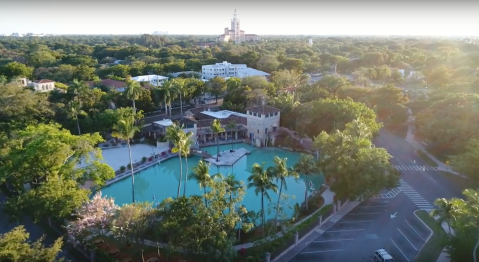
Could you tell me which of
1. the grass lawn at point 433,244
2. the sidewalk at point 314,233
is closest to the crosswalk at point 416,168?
the sidewalk at point 314,233

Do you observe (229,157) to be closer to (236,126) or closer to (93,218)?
(236,126)

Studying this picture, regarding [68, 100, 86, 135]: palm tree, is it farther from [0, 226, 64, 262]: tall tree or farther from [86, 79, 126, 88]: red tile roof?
[0, 226, 64, 262]: tall tree

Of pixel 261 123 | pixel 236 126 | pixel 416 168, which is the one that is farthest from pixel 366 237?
pixel 236 126

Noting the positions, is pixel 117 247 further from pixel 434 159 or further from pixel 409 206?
pixel 434 159

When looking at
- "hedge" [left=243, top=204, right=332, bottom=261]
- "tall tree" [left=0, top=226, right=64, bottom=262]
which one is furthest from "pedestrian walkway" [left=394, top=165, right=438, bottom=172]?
"tall tree" [left=0, top=226, right=64, bottom=262]

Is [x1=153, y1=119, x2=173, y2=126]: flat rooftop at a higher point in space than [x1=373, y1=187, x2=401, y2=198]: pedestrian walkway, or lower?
higher

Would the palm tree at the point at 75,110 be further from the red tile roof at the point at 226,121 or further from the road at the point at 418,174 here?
Answer: the road at the point at 418,174

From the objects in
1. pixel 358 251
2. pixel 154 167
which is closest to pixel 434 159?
pixel 358 251
